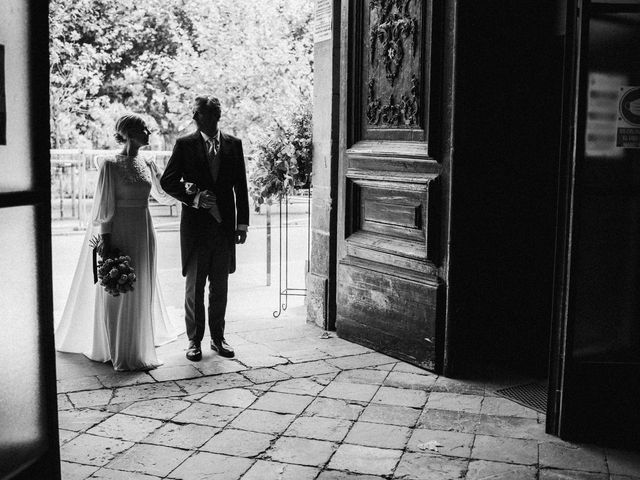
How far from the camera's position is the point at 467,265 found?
522 cm

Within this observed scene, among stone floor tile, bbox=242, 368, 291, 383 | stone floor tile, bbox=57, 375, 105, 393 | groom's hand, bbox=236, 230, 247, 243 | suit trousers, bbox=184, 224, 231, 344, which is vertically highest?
groom's hand, bbox=236, 230, 247, 243

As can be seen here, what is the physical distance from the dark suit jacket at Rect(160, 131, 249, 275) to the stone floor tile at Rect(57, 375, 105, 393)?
1.08 meters

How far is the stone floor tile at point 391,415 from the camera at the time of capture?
14.4ft

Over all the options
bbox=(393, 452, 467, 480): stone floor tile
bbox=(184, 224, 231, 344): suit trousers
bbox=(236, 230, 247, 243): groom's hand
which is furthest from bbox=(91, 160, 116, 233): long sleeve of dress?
bbox=(393, 452, 467, 480): stone floor tile

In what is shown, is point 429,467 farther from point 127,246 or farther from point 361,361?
point 127,246

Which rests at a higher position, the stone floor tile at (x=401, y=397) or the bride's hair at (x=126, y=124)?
the bride's hair at (x=126, y=124)

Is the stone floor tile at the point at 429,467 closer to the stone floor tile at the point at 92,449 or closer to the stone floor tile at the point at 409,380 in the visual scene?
the stone floor tile at the point at 409,380

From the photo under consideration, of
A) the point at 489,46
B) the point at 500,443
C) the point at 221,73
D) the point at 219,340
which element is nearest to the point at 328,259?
the point at 219,340

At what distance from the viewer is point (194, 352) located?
5.68 meters

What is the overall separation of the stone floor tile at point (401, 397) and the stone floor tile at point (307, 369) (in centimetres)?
58

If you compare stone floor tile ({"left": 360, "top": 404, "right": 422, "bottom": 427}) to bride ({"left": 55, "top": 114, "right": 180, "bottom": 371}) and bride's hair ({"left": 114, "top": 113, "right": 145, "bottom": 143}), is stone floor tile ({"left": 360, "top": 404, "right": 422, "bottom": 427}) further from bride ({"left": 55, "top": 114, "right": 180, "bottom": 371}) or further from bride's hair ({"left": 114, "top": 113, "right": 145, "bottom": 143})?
bride's hair ({"left": 114, "top": 113, "right": 145, "bottom": 143})

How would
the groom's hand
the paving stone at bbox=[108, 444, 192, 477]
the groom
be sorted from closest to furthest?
the paving stone at bbox=[108, 444, 192, 477], the groom, the groom's hand

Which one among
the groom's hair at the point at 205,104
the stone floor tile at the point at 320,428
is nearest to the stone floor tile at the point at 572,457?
the stone floor tile at the point at 320,428

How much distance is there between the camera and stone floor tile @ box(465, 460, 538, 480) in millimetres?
3580
